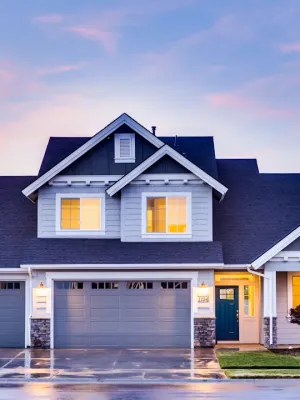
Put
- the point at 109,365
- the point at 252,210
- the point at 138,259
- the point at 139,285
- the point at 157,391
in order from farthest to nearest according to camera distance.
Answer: the point at 252,210, the point at 139,285, the point at 138,259, the point at 109,365, the point at 157,391

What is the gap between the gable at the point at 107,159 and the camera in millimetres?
27562

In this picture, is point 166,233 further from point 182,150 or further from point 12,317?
point 12,317

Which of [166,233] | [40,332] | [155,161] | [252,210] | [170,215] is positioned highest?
[155,161]

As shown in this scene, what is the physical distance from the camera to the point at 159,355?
2412 centimetres

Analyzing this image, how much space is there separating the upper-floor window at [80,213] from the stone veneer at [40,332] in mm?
3555

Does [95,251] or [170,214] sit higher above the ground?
[170,214]

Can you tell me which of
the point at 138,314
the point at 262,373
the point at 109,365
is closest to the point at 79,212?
the point at 138,314

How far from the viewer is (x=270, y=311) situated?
2555 cm

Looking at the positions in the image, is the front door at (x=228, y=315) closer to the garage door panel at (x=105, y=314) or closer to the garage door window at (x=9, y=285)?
the garage door panel at (x=105, y=314)

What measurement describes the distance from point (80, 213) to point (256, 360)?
9.17m

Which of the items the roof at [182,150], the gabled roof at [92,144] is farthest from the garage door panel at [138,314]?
the roof at [182,150]

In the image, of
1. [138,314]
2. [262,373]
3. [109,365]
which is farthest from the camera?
[138,314]

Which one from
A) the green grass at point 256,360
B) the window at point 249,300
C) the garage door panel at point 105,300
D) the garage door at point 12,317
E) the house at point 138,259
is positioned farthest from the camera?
the window at point 249,300

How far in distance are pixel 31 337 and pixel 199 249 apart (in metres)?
6.86
